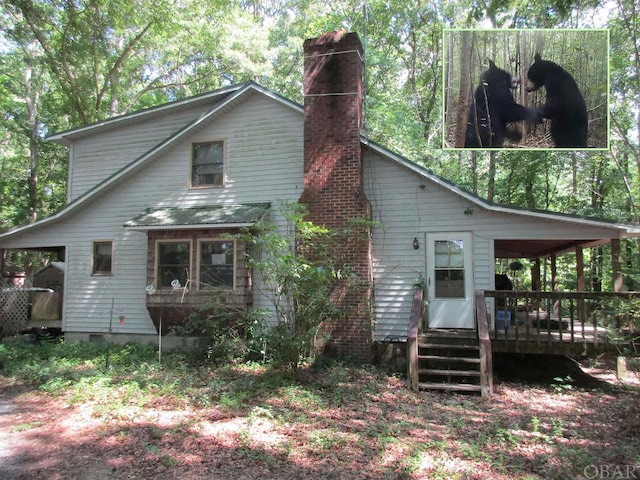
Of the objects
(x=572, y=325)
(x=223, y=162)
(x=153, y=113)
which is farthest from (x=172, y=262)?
(x=572, y=325)

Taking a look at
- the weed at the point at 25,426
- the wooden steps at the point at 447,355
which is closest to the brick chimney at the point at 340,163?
the wooden steps at the point at 447,355

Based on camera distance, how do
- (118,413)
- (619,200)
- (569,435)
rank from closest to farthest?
(569,435) < (118,413) < (619,200)

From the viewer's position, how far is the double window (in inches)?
392

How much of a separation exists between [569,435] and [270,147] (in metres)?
7.84

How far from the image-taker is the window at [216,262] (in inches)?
392

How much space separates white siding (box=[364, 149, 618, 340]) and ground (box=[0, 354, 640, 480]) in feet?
6.77

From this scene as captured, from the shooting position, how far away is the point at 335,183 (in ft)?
30.7

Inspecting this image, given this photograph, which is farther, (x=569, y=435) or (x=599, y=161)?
(x=599, y=161)

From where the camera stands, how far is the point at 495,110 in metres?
10.8

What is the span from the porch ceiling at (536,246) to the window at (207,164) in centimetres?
664

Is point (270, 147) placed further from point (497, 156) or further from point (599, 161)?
point (599, 161)

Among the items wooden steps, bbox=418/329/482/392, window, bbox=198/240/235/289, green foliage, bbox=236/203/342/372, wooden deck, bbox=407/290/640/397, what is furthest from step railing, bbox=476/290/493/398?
window, bbox=198/240/235/289

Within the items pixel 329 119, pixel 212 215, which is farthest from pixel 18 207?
pixel 329 119

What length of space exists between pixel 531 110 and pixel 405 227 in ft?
14.5
